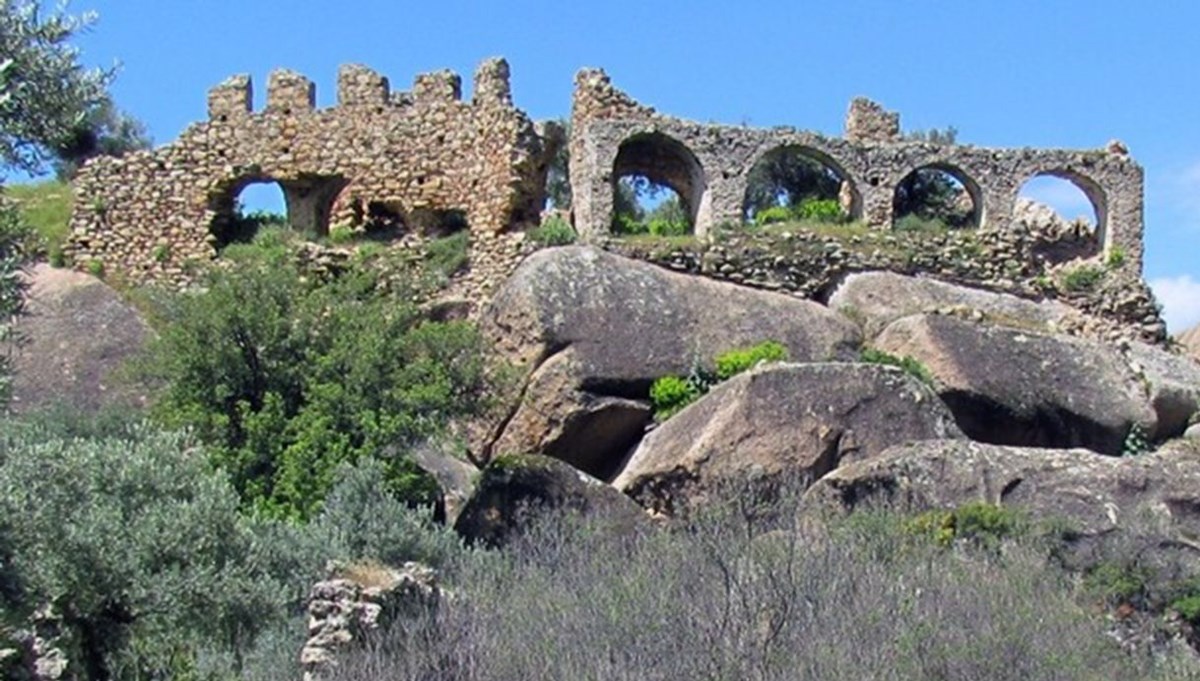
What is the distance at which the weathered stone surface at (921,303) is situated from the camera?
35.2 meters

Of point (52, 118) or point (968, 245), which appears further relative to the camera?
point (968, 245)

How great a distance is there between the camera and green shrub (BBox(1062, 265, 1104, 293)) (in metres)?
38.3

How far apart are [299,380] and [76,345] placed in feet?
25.3

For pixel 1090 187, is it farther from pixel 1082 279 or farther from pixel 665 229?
pixel 665 229

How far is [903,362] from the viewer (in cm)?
3241

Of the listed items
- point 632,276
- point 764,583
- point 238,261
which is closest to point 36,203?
point 238,261

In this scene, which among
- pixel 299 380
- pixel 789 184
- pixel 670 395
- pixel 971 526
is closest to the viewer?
pixel 971 526

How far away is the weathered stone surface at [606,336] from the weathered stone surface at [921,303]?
35.6 inches

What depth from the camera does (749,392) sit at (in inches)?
1135

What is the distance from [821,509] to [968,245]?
570 inches

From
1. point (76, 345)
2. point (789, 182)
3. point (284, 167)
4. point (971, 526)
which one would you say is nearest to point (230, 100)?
point (284, 167)

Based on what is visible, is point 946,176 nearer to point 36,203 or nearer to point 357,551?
point 36,203

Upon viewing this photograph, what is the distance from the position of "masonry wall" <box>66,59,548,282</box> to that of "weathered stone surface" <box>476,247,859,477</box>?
525 centimetres

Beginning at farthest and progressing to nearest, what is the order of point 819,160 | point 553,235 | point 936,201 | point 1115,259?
point 936,201
point 819,160
point 1115,259
point 553,235
